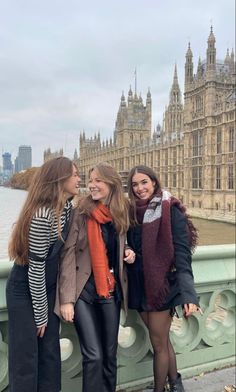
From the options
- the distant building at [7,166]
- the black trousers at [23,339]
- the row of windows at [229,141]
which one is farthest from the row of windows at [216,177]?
the black trousers at [23,339]

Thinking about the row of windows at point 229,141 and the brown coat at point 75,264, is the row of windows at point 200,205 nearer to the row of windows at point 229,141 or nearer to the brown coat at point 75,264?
the row of windows at point 229,141

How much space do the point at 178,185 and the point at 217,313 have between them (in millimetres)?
18866

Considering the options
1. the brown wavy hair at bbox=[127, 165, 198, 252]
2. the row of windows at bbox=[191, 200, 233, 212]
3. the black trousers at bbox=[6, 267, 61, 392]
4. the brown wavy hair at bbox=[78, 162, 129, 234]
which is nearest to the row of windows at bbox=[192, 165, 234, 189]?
the row of windows at bbox=[191, 200, 233, 212]

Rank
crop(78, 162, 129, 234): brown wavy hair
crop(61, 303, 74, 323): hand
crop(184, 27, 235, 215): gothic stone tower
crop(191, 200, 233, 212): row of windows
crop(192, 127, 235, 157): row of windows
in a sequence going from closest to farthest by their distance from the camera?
1. crop(61, 303, 74, 323): hand
2. crop(78, 162, 129, 234): brown wavy hair
3. crop(191, 200, 233, 212): row of windows
4. crop(184, 27, 235, 215): gothic stone tower
5. crop(192, 127, 235, 157): row of windows

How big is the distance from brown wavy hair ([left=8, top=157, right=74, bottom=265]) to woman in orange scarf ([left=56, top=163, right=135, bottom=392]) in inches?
8.3

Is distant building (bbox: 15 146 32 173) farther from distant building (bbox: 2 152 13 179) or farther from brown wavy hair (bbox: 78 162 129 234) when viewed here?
brown wavy hair (bbox: 78 162 129 234)

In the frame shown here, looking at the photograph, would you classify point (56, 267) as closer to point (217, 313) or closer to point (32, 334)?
point (32, 334)

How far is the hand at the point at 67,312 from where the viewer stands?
1964 millimetres

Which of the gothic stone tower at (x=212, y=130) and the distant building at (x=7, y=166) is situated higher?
the gothic stone tower at (x=212, y=130)

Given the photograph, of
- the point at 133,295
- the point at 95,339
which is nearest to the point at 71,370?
the point at 95,339

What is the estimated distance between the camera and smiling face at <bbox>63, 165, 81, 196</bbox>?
199 cm

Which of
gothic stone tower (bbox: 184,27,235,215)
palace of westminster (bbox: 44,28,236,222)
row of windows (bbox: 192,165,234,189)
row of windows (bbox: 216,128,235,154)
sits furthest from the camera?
row of windows (bbox: 216,128,235,154)

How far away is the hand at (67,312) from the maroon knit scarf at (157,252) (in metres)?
0.51

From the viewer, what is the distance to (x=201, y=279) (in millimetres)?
2666
